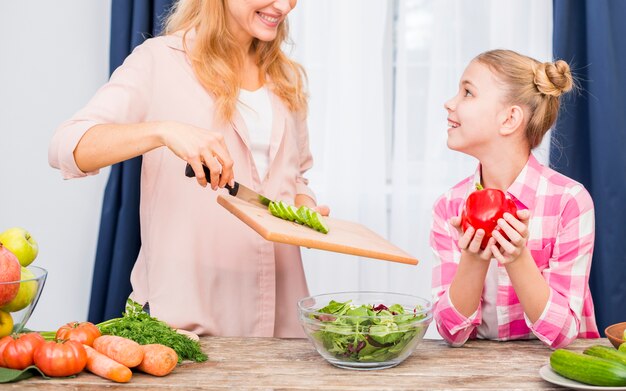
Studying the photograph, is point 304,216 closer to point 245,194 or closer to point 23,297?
point 245,194

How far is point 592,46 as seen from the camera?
130 inches

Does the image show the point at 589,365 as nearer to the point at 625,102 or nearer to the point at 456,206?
the point at 456,206

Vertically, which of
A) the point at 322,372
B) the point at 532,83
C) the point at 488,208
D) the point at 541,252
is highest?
the point at 532,83

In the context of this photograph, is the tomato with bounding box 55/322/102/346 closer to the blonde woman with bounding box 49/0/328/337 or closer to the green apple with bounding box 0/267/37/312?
the green apple with bounding box 0/267/37/312

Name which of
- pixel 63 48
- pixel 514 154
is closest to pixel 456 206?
pixel 514 154

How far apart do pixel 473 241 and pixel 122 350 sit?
2.63 feet

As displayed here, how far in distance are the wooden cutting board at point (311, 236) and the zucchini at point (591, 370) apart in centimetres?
40

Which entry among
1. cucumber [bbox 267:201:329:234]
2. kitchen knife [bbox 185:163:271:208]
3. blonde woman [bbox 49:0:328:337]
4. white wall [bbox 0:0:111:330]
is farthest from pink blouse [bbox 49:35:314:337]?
white wall [bbox 0:0:111:330]

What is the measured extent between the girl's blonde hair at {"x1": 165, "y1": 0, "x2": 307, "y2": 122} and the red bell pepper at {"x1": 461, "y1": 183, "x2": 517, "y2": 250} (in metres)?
0.79

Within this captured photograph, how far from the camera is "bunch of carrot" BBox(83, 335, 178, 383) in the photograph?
156cm

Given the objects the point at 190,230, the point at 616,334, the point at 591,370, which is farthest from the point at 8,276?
the point at 616,334

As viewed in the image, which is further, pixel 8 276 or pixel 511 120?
pixel 511 120

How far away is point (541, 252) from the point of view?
82.7 inches

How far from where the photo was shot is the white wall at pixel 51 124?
367cm
